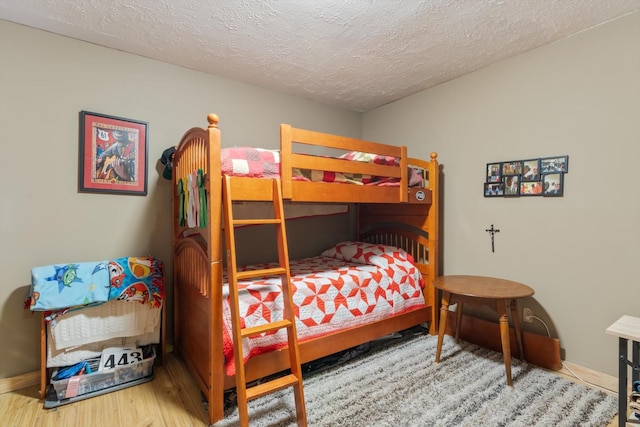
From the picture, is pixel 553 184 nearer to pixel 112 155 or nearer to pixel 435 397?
pixel 435 397

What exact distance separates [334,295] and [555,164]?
73.6 inches

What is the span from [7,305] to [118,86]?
168 centimetres

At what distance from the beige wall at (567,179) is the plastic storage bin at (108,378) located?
2.65m

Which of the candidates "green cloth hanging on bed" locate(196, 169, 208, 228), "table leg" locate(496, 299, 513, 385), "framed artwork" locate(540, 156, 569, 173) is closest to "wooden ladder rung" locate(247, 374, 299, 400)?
"green cloth hanging on bed" locate(196, 169, 208, 228)

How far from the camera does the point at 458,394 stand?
1966 mm

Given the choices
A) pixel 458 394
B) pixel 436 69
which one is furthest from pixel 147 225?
pixel 436 69

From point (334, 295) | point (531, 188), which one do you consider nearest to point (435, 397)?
point (334, 295)

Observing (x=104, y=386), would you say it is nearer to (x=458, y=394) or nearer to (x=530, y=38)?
(x=458, y=394)

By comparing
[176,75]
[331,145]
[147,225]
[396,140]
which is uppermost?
[176,75]

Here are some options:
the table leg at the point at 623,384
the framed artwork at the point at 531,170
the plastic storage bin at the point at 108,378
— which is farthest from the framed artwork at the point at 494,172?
the plastic storage bin at the point at 108,378

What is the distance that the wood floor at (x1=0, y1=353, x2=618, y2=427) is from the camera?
68.5 inches

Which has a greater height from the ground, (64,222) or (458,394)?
(64,222)

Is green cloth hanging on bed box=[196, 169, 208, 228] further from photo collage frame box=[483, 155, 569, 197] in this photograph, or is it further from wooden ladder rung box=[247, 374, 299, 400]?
photo collage frame box=[483, 155, 569, 197]

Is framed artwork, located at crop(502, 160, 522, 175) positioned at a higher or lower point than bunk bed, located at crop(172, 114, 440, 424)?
higher
